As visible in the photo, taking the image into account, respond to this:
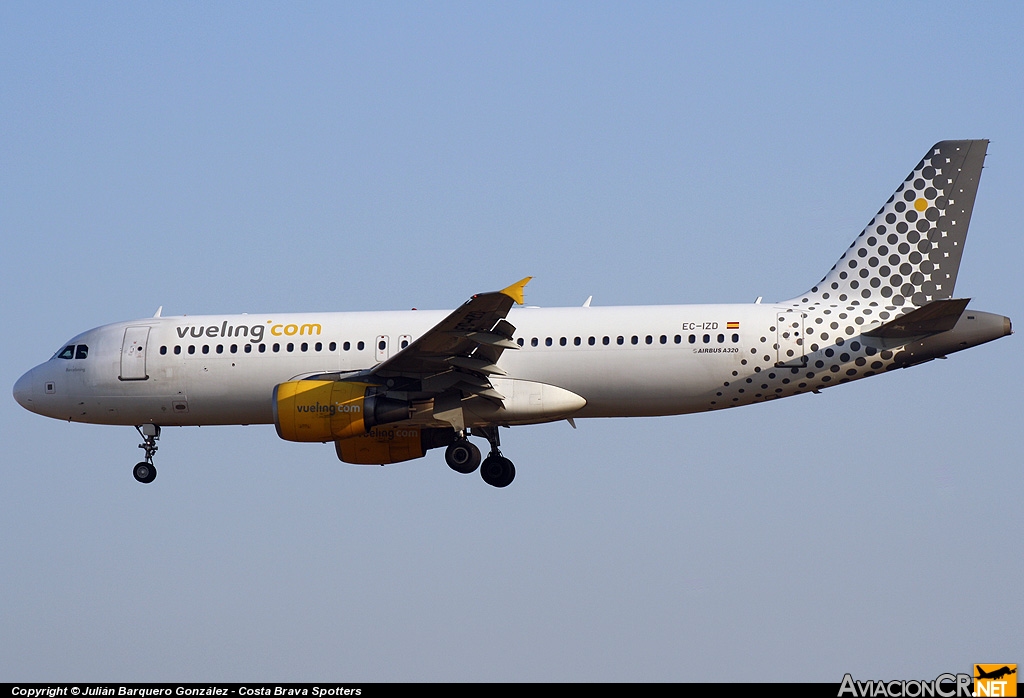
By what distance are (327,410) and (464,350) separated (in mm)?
3256

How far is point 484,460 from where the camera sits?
3659 centimetres

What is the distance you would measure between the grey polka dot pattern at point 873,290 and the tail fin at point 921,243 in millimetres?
23

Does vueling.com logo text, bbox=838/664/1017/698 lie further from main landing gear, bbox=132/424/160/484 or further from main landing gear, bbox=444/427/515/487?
main landing gear, bbox=132/424/160/484

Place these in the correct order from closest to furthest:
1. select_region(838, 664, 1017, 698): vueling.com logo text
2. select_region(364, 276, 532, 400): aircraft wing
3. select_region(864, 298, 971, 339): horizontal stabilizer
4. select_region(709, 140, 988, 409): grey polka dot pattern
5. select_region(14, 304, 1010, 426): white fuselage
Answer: select_region(838, 664, 1017, 698): vueling.com logo text, select_region(364, 276, 532, 400): aircraft wing, select_region(864, 298, 971, 339): horizontal stabilizer, select_region(709, 140, 988, 409): grey polka dot pattern, select_region(14, 304, 1010, 426): white fuselage

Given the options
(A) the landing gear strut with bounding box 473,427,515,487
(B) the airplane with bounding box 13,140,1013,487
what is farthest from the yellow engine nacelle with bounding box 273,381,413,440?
(A) the landing gear strut with bounding box 473,427,515,487

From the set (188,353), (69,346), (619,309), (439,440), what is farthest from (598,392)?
(69,346)

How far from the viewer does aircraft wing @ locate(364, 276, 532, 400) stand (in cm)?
3108

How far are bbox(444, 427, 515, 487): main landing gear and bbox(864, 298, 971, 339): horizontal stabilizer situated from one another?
917 centimetres

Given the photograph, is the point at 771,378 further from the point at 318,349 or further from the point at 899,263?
the point at 318,349

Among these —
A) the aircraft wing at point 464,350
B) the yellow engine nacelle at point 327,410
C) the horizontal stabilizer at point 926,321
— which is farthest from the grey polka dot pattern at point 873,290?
the yellow engine nacelle at point 327,410

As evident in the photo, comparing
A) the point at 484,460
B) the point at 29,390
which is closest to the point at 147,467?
the point at 29,390

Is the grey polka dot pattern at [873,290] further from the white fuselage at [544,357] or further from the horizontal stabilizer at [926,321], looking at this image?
the horizontal stabilizer at [926,321]

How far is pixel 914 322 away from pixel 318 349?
13561 millimetres

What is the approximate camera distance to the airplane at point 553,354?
32.9m
